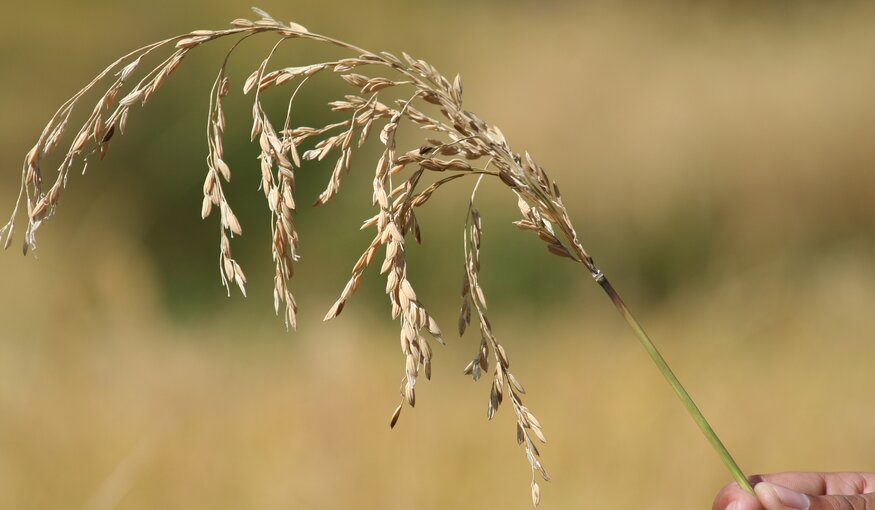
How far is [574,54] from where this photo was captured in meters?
2.44

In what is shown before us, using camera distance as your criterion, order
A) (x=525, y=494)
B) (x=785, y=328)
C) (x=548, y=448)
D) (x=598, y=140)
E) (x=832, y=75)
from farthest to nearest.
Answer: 1. (x=832, y=75)
2. (x=598, y=140)
3. (x=785, y=328)
4. (x=548, y=448)
5. (x=525, y=494)

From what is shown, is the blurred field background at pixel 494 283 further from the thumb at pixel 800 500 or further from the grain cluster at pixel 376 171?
the grain cluster at pixel 376 171

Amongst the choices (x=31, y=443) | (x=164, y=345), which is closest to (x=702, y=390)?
(x=164, y=345)

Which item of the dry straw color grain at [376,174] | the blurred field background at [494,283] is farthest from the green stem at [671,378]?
the blurred field background at [494,283]

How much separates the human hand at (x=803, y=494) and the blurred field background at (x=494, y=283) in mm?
465

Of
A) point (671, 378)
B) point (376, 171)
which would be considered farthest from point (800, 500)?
point (376, 171)

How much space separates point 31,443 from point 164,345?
0.37m

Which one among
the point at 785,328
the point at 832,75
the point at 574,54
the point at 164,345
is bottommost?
the point at 164,345

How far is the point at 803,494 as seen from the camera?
1.95ft

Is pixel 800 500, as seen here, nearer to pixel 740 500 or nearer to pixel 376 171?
pixel 740 500

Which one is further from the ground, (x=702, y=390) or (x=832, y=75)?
(x=832, y=75)

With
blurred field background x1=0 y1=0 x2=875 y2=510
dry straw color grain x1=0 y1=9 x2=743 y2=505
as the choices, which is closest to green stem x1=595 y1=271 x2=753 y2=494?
dry straw color grain x1=0 y1=9 x2=743 y2=505

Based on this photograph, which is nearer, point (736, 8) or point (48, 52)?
point (48, 52)

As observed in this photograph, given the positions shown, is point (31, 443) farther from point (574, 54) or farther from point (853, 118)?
point (853, 118)
